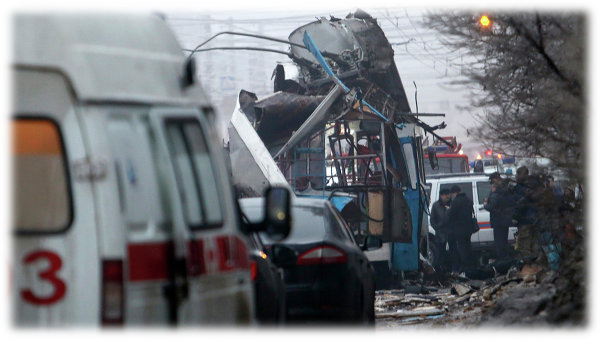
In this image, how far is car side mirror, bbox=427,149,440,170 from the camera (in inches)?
569

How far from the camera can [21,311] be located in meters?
4.98

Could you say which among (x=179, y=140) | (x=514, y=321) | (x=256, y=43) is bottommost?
(x=514, y=321)

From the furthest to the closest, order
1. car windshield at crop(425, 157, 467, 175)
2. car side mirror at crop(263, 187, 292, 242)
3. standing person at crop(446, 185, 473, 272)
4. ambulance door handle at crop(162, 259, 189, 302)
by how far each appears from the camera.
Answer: car windshield at crop(425, 157, 467, 175) → standing person at crop(446, 185, 473, 272) → car side mirror at crop(263, 187, 292, 242) → ambulance door handle at crop(162, 259, 189, 302)

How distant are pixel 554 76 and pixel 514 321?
7.69ft

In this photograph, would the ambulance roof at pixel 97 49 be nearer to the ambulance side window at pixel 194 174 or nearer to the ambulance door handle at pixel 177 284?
the ambulance side window at pixel 194 174

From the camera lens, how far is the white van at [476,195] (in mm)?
14094

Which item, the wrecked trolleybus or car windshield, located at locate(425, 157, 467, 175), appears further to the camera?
car windshield, located at locate(425, 157, 467, 175)

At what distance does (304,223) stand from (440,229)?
4944mm

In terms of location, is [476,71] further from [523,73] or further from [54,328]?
[54,328]

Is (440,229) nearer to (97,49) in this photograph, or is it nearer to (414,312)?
(414,312)

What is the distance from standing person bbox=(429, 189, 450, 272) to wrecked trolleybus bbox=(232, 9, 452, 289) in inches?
33.3

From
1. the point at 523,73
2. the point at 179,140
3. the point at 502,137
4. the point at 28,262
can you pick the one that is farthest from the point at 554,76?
the point at 28,262

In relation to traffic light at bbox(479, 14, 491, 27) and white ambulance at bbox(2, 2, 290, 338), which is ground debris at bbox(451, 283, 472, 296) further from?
white ambulance at bbox(2, 2, 290, 338)

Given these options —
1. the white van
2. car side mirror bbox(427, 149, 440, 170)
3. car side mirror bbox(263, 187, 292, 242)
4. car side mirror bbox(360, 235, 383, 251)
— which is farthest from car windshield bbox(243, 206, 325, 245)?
car side mirror bbox(427, 149, 440, 170)
